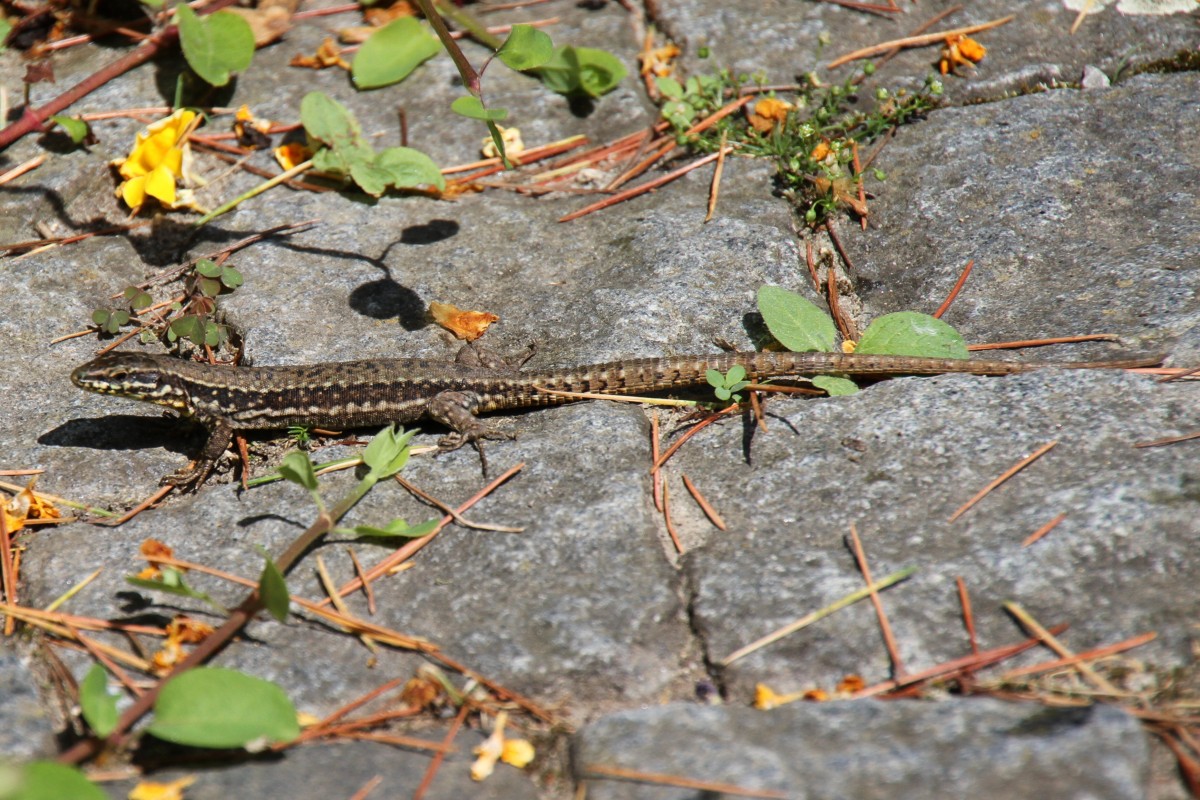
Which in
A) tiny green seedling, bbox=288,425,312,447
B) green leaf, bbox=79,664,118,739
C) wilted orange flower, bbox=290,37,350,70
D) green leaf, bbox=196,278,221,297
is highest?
wilted orange flower, bbox=290,37,350,70

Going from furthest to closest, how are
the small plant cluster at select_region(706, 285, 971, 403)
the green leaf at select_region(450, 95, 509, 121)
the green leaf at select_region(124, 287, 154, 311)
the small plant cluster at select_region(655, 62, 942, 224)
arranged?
the small plant cluster at select_region(655, 62, 942, 224) < the green leaf at select_region(124, 287, 154, 311) < the small plant cluster at select_region(706, 285, 971, 403) < the green leaf at select_region(450, 95, 509, 121)

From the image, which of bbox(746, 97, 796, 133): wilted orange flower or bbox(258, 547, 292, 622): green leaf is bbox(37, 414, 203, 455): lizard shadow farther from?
bbox(746, 97, 796, 133): wilted orange flower

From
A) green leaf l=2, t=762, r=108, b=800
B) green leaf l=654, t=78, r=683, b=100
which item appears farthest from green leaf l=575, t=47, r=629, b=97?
green leaf l=2, t=762, r=108, b=800

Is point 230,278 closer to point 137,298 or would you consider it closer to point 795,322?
point 137,298

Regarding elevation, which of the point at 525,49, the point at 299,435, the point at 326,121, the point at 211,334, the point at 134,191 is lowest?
the point at 299,435

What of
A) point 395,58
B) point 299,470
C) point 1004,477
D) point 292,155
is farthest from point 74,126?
point 1004,477

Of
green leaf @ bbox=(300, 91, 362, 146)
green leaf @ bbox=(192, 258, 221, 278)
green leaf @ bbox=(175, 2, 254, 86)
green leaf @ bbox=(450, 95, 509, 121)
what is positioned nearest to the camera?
green leaf @ bbox=(450, 95, 509, 121)

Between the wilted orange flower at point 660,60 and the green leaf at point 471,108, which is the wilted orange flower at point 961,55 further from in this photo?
the green leaf at point 471,108
